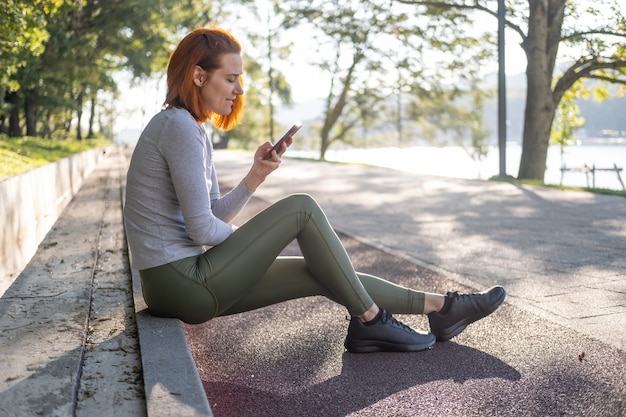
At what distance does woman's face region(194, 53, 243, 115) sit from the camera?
3.47 metres

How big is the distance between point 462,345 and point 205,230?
4.86ft

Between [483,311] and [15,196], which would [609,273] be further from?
[15,196]

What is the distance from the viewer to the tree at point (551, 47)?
1778 centimetres

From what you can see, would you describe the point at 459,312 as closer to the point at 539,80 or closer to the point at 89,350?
the point at 89,350

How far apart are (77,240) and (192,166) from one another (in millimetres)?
3670

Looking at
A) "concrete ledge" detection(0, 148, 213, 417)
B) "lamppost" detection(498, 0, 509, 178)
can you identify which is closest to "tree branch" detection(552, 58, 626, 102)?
"lamppost" detection(498, 0, 509, 178)

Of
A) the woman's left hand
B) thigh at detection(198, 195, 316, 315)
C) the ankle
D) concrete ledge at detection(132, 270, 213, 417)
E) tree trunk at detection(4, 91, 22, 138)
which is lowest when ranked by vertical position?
concrete ledge at detection(132, 270, 213, 417)

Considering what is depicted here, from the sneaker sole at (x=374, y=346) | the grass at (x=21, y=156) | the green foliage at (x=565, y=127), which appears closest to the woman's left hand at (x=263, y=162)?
the sneaker sole at (x=374, y=346)

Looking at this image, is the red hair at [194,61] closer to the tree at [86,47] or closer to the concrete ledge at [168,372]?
the concrete ledge at [168,372]

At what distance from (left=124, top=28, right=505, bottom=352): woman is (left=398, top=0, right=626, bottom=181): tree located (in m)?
15.8

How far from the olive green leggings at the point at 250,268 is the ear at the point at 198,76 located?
2.25 feet

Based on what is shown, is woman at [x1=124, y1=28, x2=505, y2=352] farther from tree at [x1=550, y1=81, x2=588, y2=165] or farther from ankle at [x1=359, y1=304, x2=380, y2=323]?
tree at [x1=550, y1=81, x2=588, y2=165]

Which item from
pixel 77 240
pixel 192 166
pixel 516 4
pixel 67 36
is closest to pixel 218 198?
pixel 192 166

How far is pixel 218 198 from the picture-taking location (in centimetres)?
395
